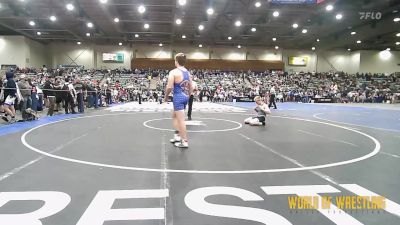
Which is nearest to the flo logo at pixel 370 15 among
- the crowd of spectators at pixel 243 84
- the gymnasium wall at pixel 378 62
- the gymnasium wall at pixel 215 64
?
the crowd of spectators at pixel 243 84

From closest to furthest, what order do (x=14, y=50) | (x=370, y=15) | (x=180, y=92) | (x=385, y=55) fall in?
(x=180, y=92) < (x=370, y=15) < (x=14, y=50) < (x=385, y=55)

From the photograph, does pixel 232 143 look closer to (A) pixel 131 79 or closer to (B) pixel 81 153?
(B) pixel 81 153

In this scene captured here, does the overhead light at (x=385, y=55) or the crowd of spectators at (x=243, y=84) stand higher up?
the overhead light at (x=385, y=55)

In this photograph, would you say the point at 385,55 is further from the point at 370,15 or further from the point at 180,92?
the point at 180,92

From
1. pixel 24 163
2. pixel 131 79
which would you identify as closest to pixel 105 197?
pixel 24 163

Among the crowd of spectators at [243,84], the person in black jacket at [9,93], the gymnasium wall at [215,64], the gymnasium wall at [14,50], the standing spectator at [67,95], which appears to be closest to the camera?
the person in black jacket at [9,93]

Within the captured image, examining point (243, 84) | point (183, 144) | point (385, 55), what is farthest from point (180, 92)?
point (385, 55)

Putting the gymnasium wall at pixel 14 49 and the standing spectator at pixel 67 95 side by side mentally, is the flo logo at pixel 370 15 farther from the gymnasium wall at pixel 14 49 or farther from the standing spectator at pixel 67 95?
the gymnasium wall at pixel 14 49

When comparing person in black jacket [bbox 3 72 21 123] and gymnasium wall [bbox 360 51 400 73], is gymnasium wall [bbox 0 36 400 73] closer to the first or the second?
gymnasium wall [bbox 360 51 400 73]

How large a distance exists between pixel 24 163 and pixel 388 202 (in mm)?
4111

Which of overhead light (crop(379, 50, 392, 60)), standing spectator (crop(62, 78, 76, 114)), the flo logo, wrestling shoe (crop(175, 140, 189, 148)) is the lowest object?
wrestling shoe (crop(175, 140, 189, 148))

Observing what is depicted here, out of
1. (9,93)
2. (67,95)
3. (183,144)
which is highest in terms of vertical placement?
(9,93)

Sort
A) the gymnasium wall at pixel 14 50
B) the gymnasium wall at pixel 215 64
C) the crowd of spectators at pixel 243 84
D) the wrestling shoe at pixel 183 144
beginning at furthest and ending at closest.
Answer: the gymnasium wall at pixel 215 64, the gymnasium wall at pixel 14 50, the crowd of spectators at pixel 243 84, the wrestling shoe at pixel 183 144

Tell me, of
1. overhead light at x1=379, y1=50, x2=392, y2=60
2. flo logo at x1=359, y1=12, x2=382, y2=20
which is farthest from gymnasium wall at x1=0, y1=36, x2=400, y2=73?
flo logo at x1=359, y1=12, x2=382, y2=20
